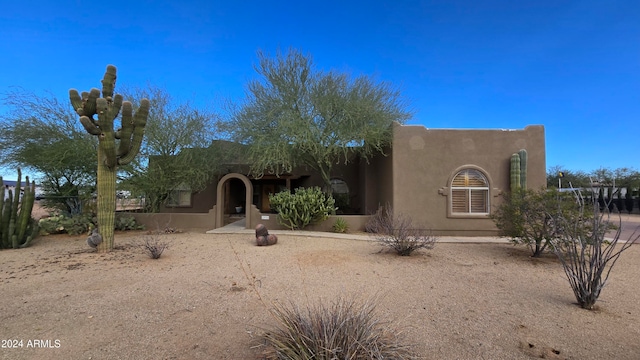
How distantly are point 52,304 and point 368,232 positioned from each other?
33.4 ft

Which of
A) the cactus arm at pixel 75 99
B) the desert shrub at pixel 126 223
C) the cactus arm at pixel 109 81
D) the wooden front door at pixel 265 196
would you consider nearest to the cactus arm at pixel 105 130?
the cactus arm at pixel 75 99

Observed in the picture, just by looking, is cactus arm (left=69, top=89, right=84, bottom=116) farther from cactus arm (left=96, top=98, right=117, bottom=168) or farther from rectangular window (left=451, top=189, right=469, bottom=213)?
rectangular window (left=451, top=189, right=469, bottom=213)

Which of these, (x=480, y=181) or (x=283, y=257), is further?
(x=480, y=181)

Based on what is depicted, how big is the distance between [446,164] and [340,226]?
4.96 m

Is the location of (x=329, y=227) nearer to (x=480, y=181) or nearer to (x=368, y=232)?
(x=368, y=232)

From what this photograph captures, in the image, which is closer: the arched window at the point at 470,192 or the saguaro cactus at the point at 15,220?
the saguaro cactus at the point at 15,220

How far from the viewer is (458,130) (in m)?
12.9

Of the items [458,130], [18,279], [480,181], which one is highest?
[458,130]

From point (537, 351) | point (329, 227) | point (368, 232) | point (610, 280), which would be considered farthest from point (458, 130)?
point (537, 351)

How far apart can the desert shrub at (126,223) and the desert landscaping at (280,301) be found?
14.5 ft

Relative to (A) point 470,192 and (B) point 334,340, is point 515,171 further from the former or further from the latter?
(B) point 334,340

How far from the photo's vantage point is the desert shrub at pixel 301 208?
12.9 m

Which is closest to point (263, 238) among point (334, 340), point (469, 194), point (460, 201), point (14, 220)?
point (334, 340)

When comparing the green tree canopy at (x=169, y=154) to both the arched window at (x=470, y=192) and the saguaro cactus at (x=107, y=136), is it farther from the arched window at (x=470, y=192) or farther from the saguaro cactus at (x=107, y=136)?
the arched window at (x=470, y=192)
